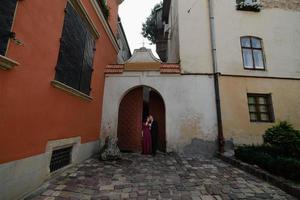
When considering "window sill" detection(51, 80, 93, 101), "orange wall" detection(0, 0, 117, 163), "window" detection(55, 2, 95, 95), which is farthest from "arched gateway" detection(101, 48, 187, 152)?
"orange wall" detection(0, 0, 117, 163)

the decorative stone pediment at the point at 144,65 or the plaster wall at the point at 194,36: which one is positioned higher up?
the plaster wall at the point at 194,36

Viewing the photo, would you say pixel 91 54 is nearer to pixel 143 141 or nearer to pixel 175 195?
pixel 143 141

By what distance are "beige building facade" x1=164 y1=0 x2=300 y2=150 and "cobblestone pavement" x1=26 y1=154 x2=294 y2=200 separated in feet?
9.78

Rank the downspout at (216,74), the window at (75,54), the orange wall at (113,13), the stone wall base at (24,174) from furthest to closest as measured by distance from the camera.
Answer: the orange wall at (113,13) → the downspout at (216,74) → the window at (75,54) → the stone wall base at (24,174)

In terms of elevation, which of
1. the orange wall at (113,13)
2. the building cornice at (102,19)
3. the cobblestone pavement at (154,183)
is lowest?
the cobblestone pavement at (154,183)

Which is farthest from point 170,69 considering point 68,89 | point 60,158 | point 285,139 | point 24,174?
point 24,174

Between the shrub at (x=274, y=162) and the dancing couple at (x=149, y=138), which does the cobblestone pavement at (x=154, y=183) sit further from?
the dancing couple at (x=149, y=138)

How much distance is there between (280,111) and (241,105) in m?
1.73

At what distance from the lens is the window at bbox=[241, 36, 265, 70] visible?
8.48 metres

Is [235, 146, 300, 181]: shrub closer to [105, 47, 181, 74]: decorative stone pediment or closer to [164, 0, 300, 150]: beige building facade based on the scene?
[164, 0, 300, 150]: beige building facade

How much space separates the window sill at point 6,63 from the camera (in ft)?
8.39

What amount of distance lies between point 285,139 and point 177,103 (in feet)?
12.7

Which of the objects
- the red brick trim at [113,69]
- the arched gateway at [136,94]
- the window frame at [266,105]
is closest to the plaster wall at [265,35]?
the window frame at [266,105]

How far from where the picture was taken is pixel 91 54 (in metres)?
6.40
